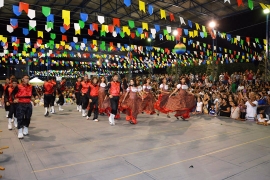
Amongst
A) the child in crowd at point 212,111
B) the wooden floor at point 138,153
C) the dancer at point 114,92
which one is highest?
the dancer at point 114,92

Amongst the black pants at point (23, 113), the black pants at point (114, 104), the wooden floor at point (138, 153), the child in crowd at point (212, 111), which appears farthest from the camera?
the child in crowd at point (212, 111)

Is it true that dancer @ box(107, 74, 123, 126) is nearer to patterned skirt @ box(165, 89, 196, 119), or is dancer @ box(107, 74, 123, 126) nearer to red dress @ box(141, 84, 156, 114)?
red dress @ box(141, 84, 156, 114)

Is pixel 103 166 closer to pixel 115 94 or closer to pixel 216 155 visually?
pixel 216 155

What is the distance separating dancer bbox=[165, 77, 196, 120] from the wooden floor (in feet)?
4.08

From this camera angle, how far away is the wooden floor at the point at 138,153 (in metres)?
3.32

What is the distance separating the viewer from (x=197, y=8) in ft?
49.0

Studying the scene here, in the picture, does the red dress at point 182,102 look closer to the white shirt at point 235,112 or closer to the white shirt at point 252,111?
the white shirt at point 235,112

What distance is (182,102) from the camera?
7.73 metres

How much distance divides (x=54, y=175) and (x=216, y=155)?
285cm

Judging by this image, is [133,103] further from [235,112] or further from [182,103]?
[235,112]

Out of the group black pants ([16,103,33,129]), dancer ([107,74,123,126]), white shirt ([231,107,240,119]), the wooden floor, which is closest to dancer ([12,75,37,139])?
black pants ([16,103,33,129])

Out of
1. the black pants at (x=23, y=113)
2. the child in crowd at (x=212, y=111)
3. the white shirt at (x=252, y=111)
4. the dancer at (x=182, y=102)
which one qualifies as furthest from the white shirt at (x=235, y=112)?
the black pants at (x=23, y=113)

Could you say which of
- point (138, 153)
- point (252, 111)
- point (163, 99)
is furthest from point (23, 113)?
point (252, 111)

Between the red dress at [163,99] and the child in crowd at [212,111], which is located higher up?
the red dress at [163,99]
